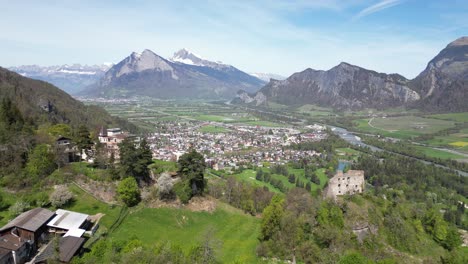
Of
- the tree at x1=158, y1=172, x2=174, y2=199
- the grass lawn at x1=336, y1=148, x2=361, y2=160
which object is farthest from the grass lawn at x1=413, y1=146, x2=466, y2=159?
the tree at x1=158, y1=172, x2=174, y2=199

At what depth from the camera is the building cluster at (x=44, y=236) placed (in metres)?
25.5

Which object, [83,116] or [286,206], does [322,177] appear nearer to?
[286,206]

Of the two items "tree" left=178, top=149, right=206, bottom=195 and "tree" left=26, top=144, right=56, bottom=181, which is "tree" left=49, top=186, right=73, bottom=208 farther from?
"tree" left=178, top=149, right=206, bottom=195

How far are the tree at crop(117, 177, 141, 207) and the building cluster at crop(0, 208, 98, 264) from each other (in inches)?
197

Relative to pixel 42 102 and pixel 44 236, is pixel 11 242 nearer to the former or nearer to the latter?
pixel 44 236

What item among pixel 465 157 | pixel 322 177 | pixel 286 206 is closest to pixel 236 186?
pixel 286 206

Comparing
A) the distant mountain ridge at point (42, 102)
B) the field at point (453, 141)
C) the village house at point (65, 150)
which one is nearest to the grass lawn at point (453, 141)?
the field at point (453, 141)

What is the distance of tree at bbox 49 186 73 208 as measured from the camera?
34.5m

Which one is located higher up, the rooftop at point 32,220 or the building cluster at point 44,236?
the rooftop at point 32,220

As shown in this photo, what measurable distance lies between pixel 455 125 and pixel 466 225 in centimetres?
13592

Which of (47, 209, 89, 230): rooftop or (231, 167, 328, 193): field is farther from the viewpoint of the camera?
(231, 167, 328, 193): field

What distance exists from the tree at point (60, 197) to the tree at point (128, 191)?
5.30 meters

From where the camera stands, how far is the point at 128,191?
37.1 meters

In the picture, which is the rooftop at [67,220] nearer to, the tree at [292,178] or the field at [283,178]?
the field at [283,178]
